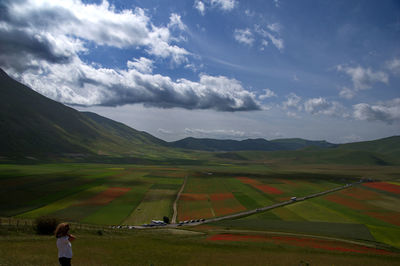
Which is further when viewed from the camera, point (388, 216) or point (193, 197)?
point (193, 197)

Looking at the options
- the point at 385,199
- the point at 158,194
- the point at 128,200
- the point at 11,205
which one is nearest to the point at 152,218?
the point at 128,200

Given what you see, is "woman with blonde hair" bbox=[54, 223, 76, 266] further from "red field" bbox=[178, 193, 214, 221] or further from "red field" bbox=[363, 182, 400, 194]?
"red field" bbox=[363, 182, 400, 194]

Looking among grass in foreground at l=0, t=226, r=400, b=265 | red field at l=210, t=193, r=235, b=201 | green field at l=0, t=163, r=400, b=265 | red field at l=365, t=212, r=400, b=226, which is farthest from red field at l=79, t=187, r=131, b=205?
red field at l=365, t=212, r=400, b=226

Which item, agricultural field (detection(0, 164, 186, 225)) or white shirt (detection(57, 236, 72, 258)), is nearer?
white shirt (detection(57, 236, 72, 258))

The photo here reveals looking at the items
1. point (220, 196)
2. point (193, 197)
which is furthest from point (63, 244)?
point (220, 196)

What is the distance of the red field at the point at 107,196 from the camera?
8112 cm

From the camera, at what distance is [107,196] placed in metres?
90.4

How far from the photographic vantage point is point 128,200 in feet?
285

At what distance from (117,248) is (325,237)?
43969 millimetres

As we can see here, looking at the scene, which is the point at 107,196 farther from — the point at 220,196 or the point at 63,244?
the point at 63,244

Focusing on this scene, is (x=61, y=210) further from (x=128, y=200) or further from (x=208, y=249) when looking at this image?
(x=208, y=249)

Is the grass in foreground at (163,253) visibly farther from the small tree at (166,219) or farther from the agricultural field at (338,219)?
the small tree at (166,219)

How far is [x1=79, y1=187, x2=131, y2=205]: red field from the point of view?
8112 cm

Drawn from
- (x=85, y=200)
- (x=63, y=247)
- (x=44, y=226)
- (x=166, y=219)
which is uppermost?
(x=63, y=247)
